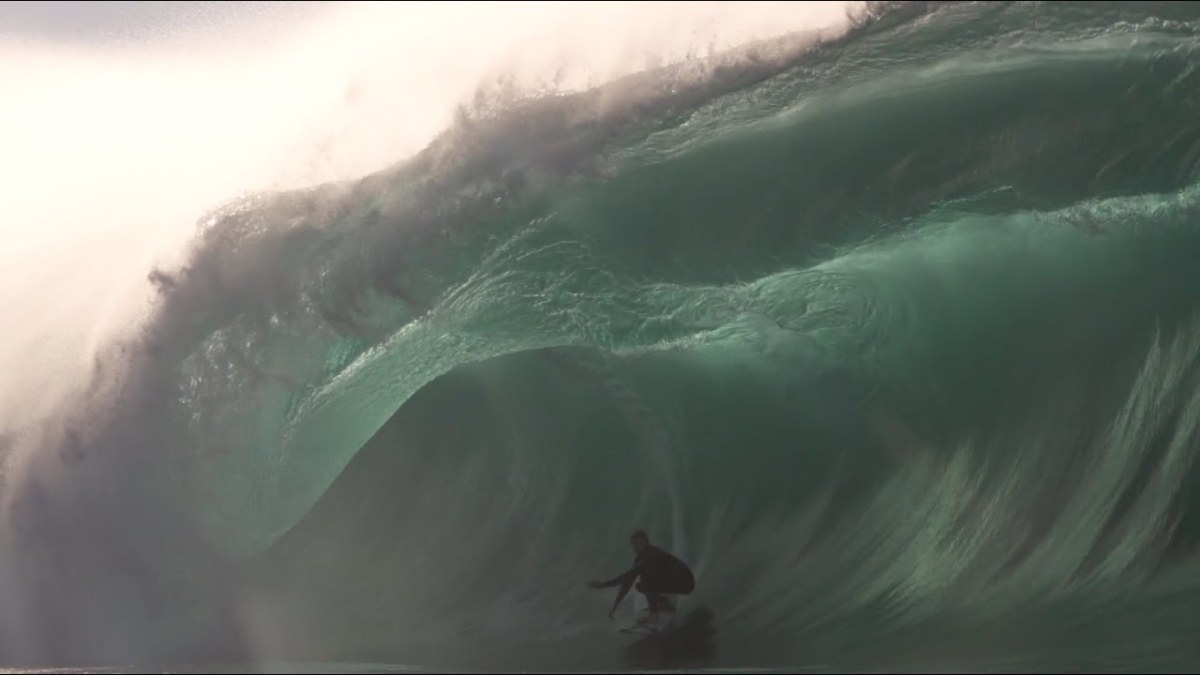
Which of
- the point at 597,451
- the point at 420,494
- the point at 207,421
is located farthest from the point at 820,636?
the point at 207,421

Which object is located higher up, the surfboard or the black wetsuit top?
the black wetsuit top

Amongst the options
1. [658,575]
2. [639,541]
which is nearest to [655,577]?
[658,575]

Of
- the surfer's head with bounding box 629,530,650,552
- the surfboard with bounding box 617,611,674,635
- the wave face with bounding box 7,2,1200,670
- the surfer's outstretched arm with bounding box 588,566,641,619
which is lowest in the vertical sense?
the surfboard with bounding box 617,611,674,635

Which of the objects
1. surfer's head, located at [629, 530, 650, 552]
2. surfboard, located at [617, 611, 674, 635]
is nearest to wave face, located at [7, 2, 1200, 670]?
surfboard, located at [617, 611, 674, 635]

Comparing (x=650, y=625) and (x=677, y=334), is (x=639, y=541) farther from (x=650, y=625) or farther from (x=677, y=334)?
(x=677, y=334)

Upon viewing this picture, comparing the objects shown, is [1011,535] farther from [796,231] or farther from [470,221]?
[470,221]

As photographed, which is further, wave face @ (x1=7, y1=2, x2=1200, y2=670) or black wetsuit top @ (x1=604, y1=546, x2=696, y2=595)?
wave face @ (x1=7, y1=2, x2=1200, y2=670)

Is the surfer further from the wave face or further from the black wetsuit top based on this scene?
the wave face

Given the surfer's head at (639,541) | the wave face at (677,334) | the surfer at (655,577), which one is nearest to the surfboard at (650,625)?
the surfer at (655,577)
